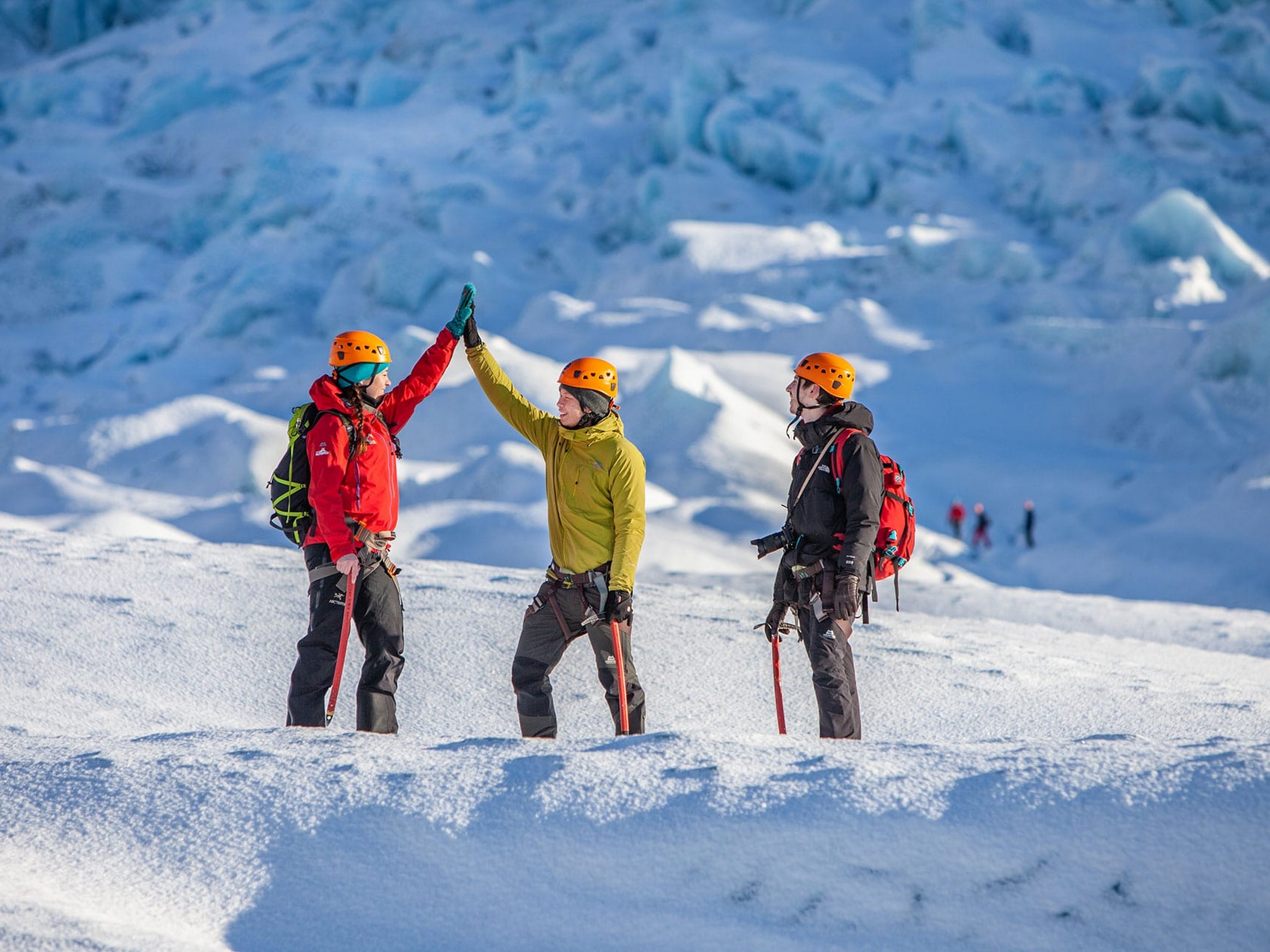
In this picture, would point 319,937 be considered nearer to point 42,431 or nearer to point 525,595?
point 525,595

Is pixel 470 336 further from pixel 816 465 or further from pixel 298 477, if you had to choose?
pixel 816 465

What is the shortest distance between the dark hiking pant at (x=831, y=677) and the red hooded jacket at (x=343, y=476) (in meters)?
1.33

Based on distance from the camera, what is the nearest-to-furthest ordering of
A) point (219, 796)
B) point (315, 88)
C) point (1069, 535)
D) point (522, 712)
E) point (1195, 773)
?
point (1195, 773) → point (219, 796) → point (522, 712) → point (1069, 535) → point (315, 88)

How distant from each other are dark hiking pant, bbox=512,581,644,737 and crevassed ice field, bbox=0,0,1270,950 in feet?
1.18

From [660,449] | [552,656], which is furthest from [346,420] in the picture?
[660,449]

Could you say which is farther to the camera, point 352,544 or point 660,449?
point 660,449

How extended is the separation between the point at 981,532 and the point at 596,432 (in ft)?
38.1

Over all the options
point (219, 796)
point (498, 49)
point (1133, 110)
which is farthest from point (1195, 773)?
point (498, 49)

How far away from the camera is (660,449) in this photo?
14.4 metres

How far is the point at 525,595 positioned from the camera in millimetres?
5863

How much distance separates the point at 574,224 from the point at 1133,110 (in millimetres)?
14469

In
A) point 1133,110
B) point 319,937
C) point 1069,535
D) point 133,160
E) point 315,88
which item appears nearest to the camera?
point 319,937

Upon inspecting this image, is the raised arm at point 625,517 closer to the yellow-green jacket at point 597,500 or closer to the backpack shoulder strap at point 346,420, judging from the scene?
the yellow-green jacket at point 597,500

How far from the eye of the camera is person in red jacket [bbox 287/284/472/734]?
3336 mm
